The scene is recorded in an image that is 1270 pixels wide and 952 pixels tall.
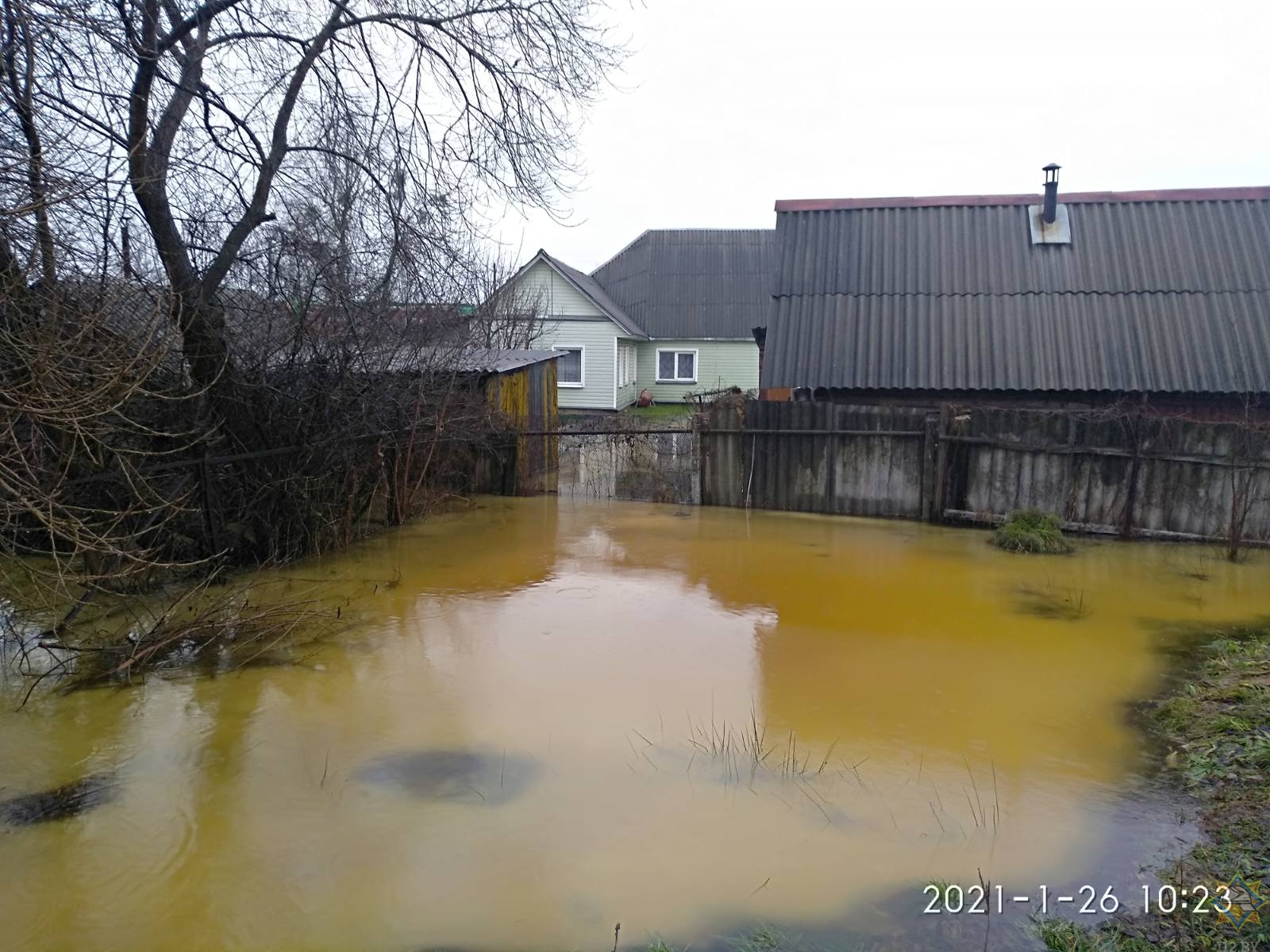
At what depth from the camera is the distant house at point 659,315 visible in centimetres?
2853

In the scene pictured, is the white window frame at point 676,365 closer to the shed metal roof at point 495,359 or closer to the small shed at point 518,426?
the shed metal roof at point 495,359

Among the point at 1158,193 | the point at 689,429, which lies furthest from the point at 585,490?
the point at 1158,193

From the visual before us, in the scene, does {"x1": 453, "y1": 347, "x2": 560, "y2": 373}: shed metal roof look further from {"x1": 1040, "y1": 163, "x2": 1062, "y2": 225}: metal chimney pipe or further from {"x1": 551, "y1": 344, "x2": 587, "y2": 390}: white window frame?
{"x1": 551, "y1": 344, "x2": 587, "y2": 390}: white window frame

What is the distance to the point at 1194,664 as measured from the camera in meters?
6.92

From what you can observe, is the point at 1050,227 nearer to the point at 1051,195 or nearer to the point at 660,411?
the point at 1051,195

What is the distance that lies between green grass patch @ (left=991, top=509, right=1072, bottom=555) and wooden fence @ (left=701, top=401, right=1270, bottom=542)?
27.2 inches

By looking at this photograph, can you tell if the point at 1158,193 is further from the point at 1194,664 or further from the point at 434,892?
the point at 434,892

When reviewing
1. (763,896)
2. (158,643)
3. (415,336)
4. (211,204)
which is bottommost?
(763,896)

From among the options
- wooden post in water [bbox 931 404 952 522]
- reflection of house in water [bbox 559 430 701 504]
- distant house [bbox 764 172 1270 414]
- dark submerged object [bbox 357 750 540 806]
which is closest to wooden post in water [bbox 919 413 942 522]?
wooden post in water [bbox 931 404 952 522]

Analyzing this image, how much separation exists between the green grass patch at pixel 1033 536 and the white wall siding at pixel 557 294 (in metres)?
18.4

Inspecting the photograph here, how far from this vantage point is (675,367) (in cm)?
3212

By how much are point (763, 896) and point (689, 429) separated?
1012cm

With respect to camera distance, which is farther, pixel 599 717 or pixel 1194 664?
pixel 1194 664
